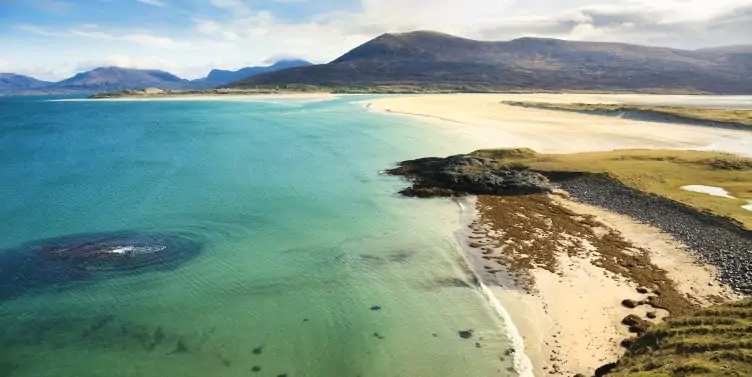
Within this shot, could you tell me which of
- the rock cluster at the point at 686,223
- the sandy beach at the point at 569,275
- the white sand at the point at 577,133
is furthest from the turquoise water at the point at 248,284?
the white sand at the point at 577,133

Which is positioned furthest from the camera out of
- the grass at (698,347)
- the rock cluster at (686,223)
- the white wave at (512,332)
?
the rock cluster at (686,223)

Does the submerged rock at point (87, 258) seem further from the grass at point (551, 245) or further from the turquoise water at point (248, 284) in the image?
the grass at point (551, 245)

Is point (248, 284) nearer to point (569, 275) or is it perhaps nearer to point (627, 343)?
point (569, 275)

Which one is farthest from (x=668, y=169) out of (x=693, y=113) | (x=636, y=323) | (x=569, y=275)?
(x=693, y=113)

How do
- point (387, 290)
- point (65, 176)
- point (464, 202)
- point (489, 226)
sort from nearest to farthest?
point (387, 290) < point (489, 226) < point (464, 202) < point (65, 176)

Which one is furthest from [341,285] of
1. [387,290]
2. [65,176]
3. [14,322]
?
[65,176]

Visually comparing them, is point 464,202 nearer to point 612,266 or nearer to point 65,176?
point 612,266

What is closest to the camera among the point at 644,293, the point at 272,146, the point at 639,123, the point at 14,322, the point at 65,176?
the point at 14,322
